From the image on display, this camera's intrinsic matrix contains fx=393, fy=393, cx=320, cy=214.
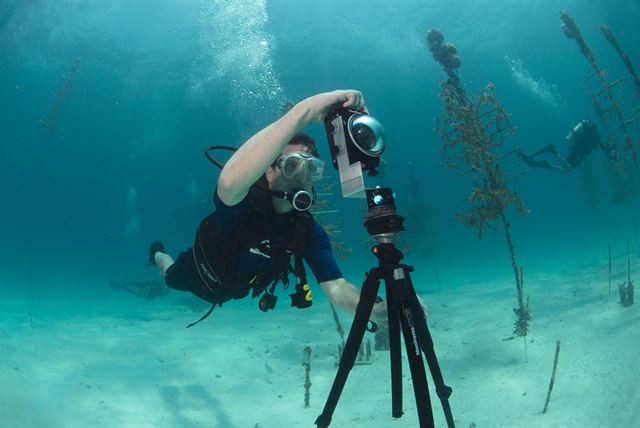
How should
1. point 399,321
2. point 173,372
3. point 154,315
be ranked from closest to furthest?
point 399,321
point 173,372
point 154,315

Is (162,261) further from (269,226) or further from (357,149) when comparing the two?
(357,149)

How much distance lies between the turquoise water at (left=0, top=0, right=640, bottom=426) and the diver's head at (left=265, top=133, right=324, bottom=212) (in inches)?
192

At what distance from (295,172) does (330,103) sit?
876 mm

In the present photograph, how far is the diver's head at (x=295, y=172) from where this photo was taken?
3068mm

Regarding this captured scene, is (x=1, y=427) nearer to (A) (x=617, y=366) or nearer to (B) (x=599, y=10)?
(A) (x=617, y=366)

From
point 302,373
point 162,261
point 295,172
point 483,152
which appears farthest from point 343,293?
point 483,152

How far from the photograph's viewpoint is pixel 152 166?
68500 millimetres

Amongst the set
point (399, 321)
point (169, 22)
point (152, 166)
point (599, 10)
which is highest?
point (152, 166)

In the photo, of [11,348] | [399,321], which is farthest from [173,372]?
[399,321]

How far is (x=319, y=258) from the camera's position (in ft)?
12.7

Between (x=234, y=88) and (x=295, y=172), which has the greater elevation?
(x=234, y=88)

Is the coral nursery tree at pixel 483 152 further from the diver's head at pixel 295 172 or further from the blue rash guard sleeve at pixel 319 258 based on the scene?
the diver's head at pixel 295 172

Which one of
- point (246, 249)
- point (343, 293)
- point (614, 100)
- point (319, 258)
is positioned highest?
point (614, 100)

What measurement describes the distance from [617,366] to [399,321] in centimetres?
620
